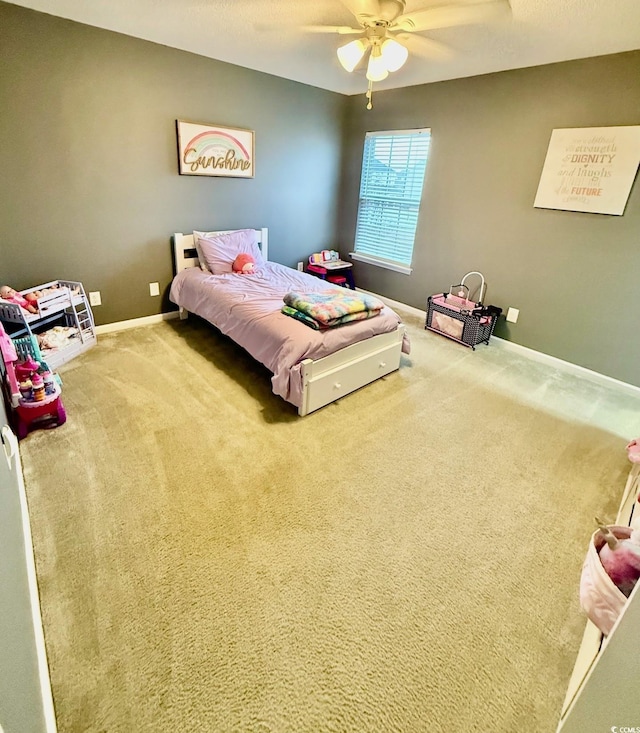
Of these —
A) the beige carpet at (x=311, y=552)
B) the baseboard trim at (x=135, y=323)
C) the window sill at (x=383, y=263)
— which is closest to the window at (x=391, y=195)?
the window sill at (x=383, y=263)

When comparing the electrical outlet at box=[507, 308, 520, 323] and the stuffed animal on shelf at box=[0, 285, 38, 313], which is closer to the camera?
the stuffed animal on shelf at box=[0, 285, 38, 313]

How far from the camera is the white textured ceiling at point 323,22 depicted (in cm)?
217

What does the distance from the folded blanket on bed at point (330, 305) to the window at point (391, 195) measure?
1.82 metres

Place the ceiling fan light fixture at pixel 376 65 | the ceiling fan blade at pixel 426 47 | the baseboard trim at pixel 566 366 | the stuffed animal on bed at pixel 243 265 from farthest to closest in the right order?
the stuffed animal on bed at pixel 243 265 < the baseboard trim at pixel 566 366 < the ceiling fan blade at pixel 426 47 < the ceiling fan light fixture at pixel 376 65

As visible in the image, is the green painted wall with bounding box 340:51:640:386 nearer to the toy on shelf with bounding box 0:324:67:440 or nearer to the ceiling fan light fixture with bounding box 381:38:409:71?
A: the ceiling fan light fixture with bounding box 381:38:409:71

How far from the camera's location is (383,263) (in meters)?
4.61

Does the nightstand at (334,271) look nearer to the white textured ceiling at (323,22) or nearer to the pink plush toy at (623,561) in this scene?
the white textured ceiling at (323,22)

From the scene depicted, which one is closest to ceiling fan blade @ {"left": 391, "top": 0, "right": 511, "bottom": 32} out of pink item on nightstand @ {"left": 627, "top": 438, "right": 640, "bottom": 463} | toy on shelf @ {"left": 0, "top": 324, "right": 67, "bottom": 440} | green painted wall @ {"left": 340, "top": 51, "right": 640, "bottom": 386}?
green painted wall @ {"left": 340, "top": 51, "right": 640, "bottom": 386}

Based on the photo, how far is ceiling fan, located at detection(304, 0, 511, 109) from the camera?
191 cm

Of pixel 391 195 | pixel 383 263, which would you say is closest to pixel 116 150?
pixel 391 195

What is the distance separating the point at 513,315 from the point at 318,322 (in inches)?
85.5

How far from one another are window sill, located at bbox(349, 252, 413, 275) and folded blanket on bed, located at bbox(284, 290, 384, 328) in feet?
5.66

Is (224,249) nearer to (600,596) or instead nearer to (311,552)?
(311,552)

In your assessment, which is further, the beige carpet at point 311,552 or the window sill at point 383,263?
the window sill at point 383,263
